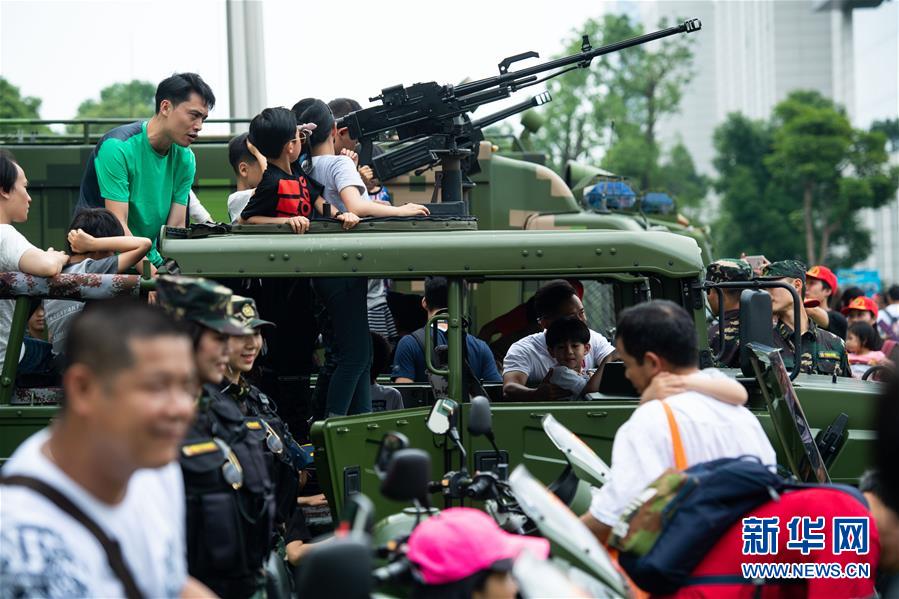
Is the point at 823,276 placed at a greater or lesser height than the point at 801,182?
lesser

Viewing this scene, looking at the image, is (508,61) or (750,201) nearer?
(508,61)

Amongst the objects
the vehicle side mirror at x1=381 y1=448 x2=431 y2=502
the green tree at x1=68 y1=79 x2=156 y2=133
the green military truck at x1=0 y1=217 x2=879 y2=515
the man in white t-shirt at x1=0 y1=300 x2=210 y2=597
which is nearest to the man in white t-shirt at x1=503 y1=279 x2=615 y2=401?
the green military truck at x1=0 y1=217 x2=879 y2=515

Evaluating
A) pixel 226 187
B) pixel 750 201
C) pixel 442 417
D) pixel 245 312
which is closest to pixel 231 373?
pixel 245 312

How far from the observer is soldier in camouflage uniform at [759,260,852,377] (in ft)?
27.7

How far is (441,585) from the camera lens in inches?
135

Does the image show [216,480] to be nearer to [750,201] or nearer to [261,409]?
[261,409]

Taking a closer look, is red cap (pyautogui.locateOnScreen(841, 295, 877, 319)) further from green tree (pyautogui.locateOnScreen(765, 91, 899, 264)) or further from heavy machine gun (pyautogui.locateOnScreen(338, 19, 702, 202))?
green tree (pyautogui.locateOnScreen(765, 91, 899, 264))

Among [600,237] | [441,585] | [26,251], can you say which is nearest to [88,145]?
[26,251]

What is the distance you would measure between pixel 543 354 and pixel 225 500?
2788mm

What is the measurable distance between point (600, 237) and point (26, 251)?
2.64 metres

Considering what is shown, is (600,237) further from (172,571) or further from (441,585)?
(172,571)

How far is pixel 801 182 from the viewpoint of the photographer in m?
48.4

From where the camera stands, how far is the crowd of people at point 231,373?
2.93 meters

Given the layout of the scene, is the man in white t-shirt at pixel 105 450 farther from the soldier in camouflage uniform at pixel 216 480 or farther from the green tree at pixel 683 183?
the green tree at pixel 683 183
